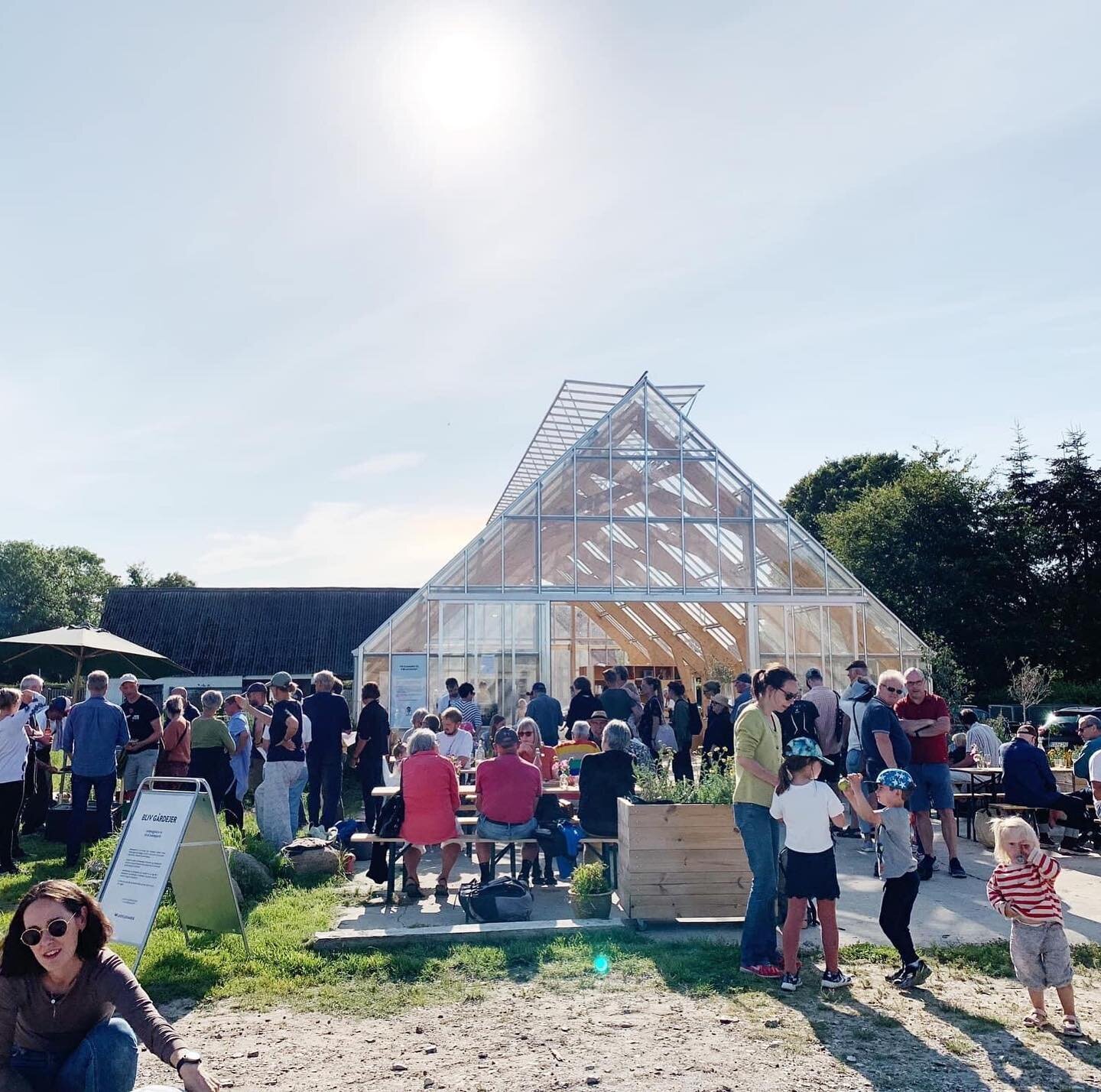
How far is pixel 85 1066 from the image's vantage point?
2.99 metres

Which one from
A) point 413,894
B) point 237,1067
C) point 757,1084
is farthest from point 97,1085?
point 413,894

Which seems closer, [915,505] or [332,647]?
[915,505]

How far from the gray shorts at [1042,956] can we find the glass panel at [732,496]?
41.5 ft

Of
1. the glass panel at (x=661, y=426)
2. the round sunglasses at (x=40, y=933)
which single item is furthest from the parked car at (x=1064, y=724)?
the round sunglasses at (x=40, y=933)

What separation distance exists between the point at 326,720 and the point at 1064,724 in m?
18.8

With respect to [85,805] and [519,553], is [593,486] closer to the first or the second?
[519,553]

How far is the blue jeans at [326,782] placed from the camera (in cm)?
967

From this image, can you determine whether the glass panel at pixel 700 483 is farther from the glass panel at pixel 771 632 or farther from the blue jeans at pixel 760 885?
the blue jeans at pixel 760 885

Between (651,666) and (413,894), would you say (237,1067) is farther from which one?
(651,666)

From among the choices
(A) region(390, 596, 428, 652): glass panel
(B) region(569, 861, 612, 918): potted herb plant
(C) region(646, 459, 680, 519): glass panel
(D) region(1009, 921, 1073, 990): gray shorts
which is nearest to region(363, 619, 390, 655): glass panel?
(A) region(390, 596, 428, 652): glass panel

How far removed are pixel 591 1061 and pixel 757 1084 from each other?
2.32ft

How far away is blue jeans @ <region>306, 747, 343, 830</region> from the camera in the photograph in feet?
31.7

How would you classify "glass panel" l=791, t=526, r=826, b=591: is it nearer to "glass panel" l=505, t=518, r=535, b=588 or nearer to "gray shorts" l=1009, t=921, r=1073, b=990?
"glass panel" l=505, t=518, r=535, b=588

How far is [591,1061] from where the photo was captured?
13.6ft
